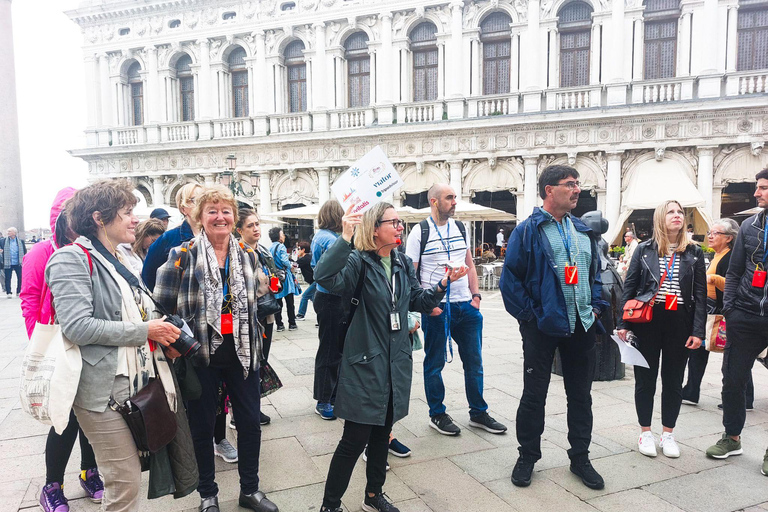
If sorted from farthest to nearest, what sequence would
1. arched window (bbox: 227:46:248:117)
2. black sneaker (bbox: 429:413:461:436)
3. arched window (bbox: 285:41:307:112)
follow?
arched window (bbox: 227:46:248:117) < arched window (bbox: 285:41:307:112) < black sneaker (bbox: 429:413:461:436)

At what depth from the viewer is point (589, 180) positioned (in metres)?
17.6

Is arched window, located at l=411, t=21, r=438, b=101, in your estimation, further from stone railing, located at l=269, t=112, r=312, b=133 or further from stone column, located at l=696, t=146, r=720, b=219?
stone column, located at l=696, t=146, r=720, b=219

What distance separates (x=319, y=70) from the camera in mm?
20281

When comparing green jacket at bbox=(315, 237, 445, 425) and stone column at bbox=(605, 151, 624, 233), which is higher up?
stone column at bbox=(605, 151, 624, 233)

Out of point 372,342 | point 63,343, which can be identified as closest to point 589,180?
point 372,342

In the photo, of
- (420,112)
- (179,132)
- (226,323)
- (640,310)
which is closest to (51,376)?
(226,323)

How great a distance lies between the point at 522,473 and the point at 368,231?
194 centimetres

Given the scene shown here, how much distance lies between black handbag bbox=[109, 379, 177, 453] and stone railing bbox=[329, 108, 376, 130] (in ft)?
58.8

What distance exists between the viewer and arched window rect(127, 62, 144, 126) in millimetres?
23031

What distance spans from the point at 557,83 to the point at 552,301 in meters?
16.9

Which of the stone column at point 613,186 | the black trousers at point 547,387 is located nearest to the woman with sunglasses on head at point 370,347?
the black trousers at point 547,387

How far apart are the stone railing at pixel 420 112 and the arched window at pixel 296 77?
15.6 feet

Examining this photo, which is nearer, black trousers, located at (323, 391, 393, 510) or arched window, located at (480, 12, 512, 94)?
black trousers, located at (323, 391, 393, 510)

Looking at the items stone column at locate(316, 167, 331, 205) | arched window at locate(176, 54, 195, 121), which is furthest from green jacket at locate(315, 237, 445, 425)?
arched window at locate(176, 54, 195, 121)
